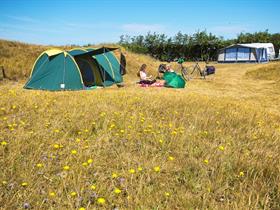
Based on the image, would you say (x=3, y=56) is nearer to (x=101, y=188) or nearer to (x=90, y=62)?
(x=90, y=62)

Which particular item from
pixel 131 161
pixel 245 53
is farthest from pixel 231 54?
pixel 131 161

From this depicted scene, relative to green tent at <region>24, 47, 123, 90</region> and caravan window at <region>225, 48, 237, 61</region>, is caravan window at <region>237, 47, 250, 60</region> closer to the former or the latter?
caravan window at <region>225, 48, 237, 61</region>

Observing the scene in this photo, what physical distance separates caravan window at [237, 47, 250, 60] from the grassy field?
3185cm

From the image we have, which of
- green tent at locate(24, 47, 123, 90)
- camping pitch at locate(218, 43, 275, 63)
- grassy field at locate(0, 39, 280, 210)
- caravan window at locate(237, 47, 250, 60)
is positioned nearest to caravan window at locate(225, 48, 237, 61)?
camping pitch at locate(218, 43, 275, 63)

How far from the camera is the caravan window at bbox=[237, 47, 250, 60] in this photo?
33.9 meters

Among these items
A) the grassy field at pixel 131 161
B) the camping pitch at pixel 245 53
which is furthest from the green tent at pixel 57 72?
the camping pitch at pixel 245 53

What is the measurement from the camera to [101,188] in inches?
101

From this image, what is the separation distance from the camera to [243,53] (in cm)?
3416

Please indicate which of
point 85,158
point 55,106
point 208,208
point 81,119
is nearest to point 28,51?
point 55,106

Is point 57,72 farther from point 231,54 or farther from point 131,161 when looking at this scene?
point 231,54

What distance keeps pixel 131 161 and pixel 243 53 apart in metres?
34.7

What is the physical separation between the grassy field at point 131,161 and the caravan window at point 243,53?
3185 centimetres

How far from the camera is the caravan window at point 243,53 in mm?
33875

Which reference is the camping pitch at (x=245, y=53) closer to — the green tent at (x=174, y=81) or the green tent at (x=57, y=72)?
the green tent at (x=174, y=81)
